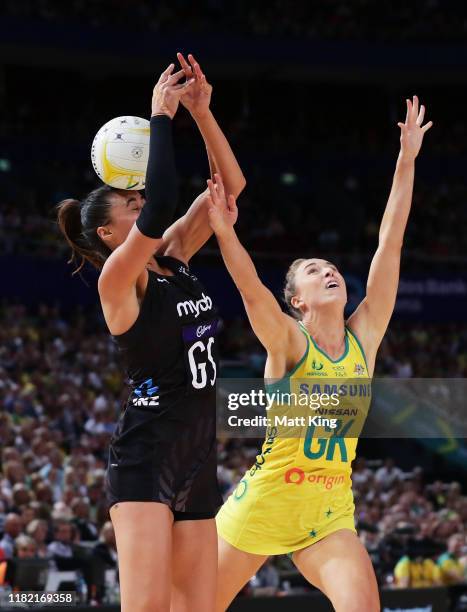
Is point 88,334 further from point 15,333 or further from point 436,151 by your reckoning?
point 436,151

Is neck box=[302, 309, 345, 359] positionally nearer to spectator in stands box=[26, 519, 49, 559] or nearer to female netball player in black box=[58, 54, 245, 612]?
female netball player in black box=[58, 54, 245, 612]

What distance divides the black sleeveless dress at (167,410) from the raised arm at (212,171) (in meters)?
0.53

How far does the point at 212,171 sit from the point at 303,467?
1564mm

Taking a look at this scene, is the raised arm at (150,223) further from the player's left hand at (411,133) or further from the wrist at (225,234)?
the player's left hand at (411,133)

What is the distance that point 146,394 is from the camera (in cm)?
460

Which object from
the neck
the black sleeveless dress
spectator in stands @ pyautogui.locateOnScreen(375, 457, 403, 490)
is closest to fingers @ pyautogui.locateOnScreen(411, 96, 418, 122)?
the neck

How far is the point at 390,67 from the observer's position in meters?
27.3

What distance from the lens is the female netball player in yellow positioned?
5230 millimetres

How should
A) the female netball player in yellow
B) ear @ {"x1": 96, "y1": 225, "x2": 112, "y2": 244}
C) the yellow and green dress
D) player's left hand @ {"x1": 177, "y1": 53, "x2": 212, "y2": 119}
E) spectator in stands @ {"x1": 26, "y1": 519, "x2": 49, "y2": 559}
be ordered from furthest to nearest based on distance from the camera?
spectator in stands @ {"x1": 26, "y1": 519, "x2": 49, "y2": 559}, the yellow and green dress, the female netball player in yellow, player's left hand @ {"x1": 177, "y1": 53, "x2": 212, "y2": 119}, ear @ {"x1": 96, "y1": 225, "x2": 112, "y2": 244}

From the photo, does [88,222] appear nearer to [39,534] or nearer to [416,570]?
[39,534]

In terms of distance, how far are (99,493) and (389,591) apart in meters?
3.95

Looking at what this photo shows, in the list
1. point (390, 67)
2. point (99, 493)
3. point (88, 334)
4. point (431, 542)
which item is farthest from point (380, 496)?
point (390, 67)

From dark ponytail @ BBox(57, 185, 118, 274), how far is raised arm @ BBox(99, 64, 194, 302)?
0.41 meters

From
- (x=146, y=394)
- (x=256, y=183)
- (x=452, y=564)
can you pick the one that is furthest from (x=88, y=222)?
(x=256, y=183)
